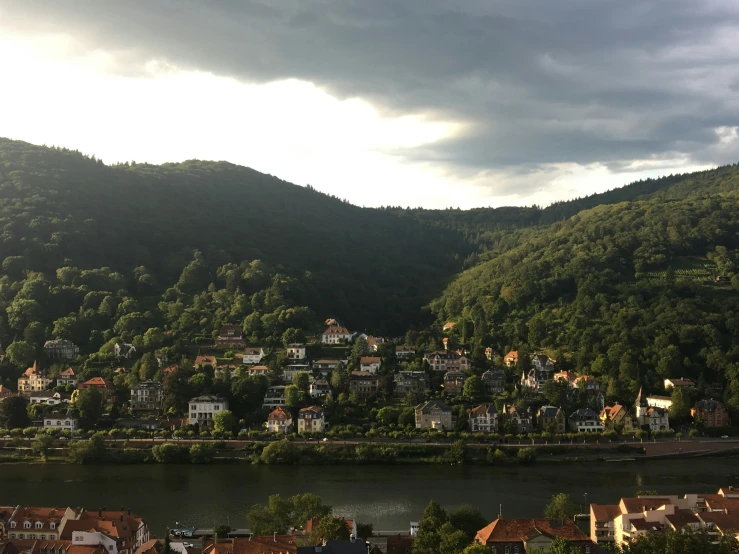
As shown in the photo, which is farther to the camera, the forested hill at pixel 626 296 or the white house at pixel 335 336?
the white house at pixel 335 336

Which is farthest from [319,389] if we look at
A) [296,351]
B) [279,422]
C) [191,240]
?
[191,240]

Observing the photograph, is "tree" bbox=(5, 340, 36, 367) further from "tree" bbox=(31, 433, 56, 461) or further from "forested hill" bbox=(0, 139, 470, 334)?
"tree" bbox=(31, 433, 56, 461)

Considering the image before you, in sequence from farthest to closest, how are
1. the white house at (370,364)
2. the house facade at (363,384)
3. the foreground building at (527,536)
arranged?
1. the white house at (370,364)
2. the house facade at (363,384)
3. the foreground building at (527,536)

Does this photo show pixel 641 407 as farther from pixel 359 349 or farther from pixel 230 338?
pixel 230 338

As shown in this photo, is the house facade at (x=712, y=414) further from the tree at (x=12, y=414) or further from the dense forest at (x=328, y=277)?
the tree at (x=12, y=414)

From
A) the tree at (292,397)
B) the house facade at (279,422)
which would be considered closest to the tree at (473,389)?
the tree at (292,397)

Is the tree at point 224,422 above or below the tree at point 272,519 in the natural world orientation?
above

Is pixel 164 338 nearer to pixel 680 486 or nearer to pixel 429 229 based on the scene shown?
pixel 680 486
